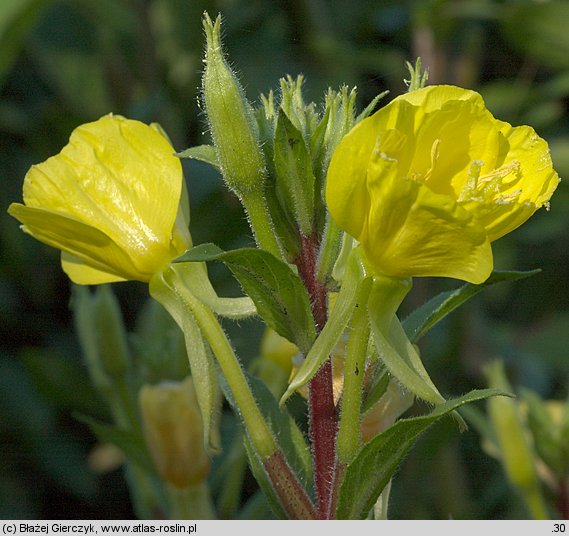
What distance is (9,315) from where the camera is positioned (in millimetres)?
2414

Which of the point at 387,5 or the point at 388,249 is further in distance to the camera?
the point at 387,5

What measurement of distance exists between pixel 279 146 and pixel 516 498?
1177 millimetres

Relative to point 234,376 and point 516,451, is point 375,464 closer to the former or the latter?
point 234,376

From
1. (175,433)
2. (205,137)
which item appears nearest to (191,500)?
(175,433)

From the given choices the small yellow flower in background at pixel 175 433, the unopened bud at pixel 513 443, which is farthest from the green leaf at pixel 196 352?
the unopened bud at pixel 513 443

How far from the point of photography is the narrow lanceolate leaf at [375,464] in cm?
83

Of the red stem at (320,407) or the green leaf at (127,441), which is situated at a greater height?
the red stem at (320,407)

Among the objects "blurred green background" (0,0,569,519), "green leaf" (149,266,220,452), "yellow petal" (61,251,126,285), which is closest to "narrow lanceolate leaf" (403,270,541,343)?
"green leaf" (149,266,220,452)

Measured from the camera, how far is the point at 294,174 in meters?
0.88

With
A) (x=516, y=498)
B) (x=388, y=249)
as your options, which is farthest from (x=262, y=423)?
(x=516, y=498)

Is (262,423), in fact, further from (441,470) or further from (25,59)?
(25,59)

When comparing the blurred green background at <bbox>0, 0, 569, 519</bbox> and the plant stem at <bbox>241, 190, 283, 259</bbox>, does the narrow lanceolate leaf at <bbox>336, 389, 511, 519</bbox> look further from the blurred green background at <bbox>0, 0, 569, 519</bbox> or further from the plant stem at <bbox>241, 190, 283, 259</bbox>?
the blurred green background at <bbox>0, 0, 569, 519</bbox>

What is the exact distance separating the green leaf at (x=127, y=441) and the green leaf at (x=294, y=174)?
582mm

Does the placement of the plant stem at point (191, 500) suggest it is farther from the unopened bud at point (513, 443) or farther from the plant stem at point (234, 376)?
the plant stem at point (234, 376)
